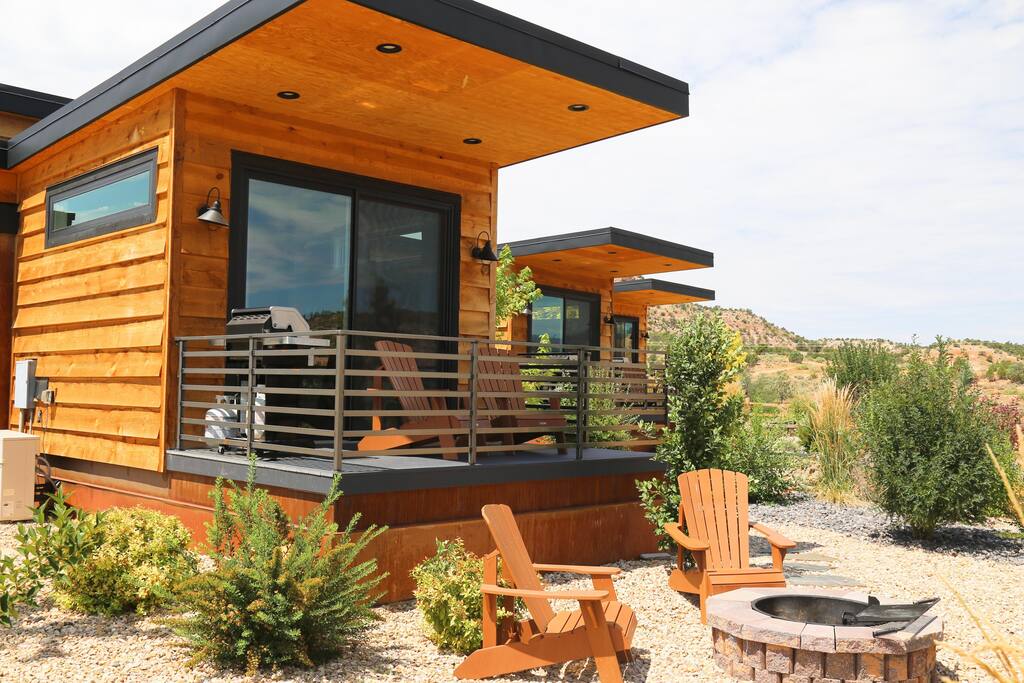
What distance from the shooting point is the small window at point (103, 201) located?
21.9 ft

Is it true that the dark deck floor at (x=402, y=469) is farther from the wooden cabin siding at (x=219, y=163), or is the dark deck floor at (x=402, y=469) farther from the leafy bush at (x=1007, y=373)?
the leafy bush at (x=1007, y=373)

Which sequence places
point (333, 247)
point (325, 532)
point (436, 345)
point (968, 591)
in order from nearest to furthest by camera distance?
point (325, 532), point (968, 591), point (333, 247), point (436, 345)

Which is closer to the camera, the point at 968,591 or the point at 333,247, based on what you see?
the point at 968,591

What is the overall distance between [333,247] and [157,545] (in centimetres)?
328

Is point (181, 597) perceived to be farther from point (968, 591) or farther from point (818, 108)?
point (818, 108)

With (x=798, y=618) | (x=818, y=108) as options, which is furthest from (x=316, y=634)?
(x=818, y=108)

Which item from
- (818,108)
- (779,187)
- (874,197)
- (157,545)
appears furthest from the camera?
(874,197)

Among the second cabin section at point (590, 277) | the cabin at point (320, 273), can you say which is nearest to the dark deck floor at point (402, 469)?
the cabin at point (320, 273)

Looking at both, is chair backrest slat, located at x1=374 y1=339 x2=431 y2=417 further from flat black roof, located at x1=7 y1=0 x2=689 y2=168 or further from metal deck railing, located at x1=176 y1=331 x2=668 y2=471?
flat black roof, located at x1=7 y1=0 x2=689 y2=168

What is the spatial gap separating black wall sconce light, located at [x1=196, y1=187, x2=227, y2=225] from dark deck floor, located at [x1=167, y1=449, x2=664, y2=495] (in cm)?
171

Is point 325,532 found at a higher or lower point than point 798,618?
higher

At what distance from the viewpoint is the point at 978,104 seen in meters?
13.7

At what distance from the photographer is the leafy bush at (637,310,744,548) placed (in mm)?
6289

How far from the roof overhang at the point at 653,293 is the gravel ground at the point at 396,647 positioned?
13.0 meters
